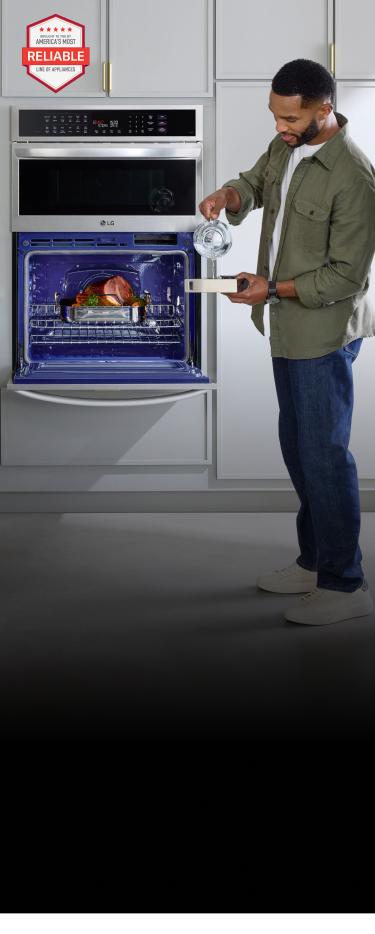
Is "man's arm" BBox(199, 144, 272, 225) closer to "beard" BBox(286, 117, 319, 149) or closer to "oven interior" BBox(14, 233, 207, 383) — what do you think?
"beard" BBox(286, 117, 319, 149)

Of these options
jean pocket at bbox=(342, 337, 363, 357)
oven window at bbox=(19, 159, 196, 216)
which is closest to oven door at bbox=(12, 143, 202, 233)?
oven window at bbox=(19, 159, 196, 216)

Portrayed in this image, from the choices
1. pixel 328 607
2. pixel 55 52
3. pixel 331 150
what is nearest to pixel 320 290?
pixel 331 150

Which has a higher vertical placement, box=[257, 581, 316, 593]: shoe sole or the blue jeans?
the blue jeans

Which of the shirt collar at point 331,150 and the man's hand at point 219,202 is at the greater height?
the shirt collar at point 331,150

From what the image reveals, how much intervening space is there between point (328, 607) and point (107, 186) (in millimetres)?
2077

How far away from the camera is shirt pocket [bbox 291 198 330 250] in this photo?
214cm

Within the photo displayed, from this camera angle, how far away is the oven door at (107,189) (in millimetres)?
3447

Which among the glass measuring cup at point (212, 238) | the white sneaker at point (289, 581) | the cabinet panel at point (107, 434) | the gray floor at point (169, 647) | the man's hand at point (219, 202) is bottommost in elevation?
the gray floor at point (169, 647)

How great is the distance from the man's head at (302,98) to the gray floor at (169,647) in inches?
50.6

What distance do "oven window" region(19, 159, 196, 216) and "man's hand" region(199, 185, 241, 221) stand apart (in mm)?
1075

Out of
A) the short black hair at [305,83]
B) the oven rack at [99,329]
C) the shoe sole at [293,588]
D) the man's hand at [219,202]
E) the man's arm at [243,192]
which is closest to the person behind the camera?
the short black hair at [305,83]

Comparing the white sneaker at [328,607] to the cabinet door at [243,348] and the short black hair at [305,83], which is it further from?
the cabinet door at [243,348]

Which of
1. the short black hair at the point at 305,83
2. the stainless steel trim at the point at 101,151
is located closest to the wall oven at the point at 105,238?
the stainless steel trim at the point at 101,151


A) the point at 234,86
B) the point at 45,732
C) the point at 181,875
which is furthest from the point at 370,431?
the point at 181,875
